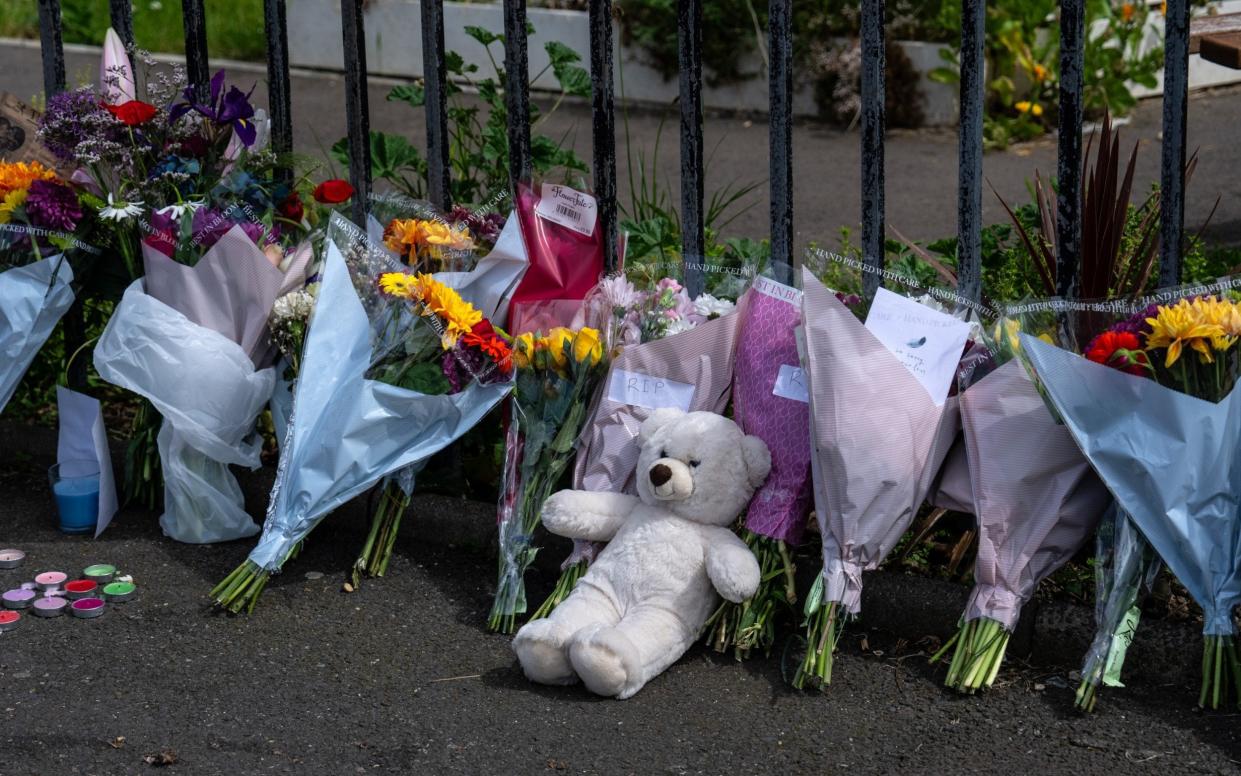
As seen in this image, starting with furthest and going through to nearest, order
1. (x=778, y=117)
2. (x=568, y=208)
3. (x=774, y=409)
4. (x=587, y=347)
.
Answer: (x=568, y=208), (x=778, y=117), (x=587, y=347), (x=774, y=409)

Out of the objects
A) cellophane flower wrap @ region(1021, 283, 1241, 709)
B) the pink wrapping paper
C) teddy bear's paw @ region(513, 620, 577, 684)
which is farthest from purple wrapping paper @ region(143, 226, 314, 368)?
cellophane flower wrap @ region(1021, 283, 1241, 709)

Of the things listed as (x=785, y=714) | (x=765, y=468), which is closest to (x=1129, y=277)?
(x=765, y=468)

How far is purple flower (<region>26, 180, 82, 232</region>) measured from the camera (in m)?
3.88

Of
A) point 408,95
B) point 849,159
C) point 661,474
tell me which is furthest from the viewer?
point 849,159

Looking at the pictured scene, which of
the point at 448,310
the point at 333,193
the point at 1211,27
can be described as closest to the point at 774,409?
the point at 448,310

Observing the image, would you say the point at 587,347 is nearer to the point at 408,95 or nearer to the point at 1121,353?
the point at 1121,353

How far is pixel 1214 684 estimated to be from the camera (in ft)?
9.57

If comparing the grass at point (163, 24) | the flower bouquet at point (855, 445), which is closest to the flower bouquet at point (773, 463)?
the flower bouquet at point (855, 445)

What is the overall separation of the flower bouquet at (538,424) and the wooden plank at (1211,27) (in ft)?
9.22

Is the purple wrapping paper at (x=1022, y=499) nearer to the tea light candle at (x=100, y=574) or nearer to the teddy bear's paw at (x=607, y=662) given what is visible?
the teddy bear's paw at (x=607, y=662)

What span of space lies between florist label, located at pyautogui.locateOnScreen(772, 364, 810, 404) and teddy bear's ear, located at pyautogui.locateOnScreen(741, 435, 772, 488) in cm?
12

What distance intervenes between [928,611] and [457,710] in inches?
40.3

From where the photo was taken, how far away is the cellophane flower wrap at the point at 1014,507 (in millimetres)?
3045

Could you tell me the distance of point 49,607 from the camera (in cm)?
345
